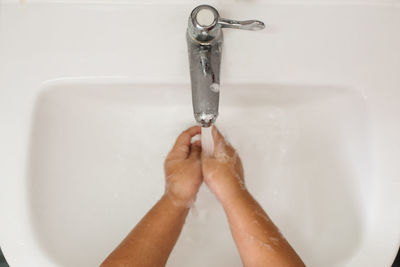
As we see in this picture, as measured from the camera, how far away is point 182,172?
71 centimetres

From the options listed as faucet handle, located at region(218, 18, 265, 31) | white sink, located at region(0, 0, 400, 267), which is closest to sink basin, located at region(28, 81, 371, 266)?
white sink, located at region(0, 0, 400, 267)

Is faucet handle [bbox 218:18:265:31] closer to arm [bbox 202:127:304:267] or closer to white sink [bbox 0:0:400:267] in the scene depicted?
white sink [bbox 0:0:400:267]

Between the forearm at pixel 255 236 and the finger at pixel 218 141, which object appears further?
the finger at pixel 218 141

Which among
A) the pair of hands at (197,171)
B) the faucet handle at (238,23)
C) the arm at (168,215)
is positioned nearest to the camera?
the faucet handle at (238,23)

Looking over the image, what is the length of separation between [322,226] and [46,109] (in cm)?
51

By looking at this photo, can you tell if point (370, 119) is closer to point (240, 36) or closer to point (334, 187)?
point (334, 187)

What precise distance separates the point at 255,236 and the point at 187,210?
16cm

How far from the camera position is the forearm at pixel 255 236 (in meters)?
0.59

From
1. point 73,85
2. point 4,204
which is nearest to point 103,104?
point 73,85

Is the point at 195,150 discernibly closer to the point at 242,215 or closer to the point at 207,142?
the point at 207,142

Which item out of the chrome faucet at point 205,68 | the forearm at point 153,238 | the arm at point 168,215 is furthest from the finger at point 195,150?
the chrome faucet at point 205,68

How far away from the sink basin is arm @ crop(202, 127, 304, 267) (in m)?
0.04

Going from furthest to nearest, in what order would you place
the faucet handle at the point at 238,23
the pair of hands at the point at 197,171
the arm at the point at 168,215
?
the pair of hands at the point at 197,171
the arm at the point at 168,215
the faucet handle at the point at 238,23

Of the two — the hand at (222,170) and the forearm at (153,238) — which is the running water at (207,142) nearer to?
the hand at (222,170)
